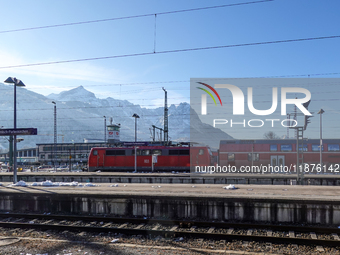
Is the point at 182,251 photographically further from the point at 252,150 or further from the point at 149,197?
the point at 252,150

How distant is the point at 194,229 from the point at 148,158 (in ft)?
74.0

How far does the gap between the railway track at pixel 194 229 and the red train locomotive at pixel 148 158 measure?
735 inches

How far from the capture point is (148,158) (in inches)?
1268

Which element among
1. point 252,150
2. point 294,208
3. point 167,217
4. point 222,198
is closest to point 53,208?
point 167,217

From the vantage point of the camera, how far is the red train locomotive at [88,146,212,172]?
3045cm

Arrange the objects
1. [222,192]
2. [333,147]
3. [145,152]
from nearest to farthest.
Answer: [222,192] → [333,147] → [145,152]

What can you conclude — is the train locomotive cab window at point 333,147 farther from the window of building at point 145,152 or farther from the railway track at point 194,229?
the railway track at point 194,229

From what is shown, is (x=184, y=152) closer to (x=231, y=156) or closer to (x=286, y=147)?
(x=231, y=156)

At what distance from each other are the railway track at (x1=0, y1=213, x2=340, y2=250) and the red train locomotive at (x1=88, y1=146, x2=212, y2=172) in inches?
735

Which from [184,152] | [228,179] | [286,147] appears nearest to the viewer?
[228,179]

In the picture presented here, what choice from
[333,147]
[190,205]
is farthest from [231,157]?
[190,205]

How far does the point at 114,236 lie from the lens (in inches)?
366

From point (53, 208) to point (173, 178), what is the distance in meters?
11.5

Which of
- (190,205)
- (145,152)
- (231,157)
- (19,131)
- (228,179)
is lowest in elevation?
(228,179)
